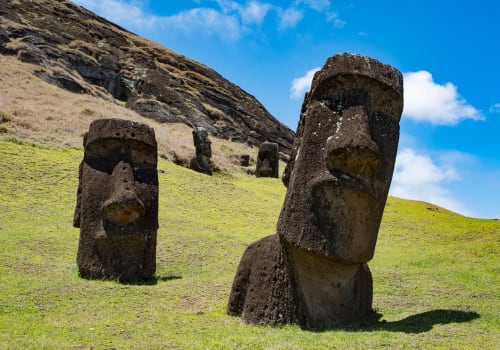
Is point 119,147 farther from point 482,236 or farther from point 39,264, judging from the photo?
point 482,236

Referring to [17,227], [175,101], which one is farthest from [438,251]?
[175,101]

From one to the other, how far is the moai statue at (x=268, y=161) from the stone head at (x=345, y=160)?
2840 centimetres

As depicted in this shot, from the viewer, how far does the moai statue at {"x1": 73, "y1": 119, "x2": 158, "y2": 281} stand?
11055mm

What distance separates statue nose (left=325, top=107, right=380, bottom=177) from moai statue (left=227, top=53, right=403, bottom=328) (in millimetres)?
13

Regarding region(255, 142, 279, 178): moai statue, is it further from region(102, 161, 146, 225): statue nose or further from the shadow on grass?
the shadow on grass

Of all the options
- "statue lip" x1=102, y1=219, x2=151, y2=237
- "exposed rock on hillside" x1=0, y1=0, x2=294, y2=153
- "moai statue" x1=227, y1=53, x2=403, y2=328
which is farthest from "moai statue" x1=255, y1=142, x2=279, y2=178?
"moai statue" x1=227, y1=53, x2=403, y2=328

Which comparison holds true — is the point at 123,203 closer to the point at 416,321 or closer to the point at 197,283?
the point at 197,283

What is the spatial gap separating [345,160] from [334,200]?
53cm

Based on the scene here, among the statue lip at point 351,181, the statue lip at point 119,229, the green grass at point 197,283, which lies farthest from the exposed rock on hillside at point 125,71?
the statue lip at point 351,181

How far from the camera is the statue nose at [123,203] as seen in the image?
1097 centimetres

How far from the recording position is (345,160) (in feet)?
23.4

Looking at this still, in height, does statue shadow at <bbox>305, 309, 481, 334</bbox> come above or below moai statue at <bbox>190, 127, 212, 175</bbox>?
below

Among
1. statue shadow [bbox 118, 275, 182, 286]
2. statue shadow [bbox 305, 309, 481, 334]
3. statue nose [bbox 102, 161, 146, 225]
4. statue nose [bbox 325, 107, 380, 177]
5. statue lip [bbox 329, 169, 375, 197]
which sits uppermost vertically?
statue nose [bbox 325, 107, 380, 177]

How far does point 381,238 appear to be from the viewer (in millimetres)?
18328
